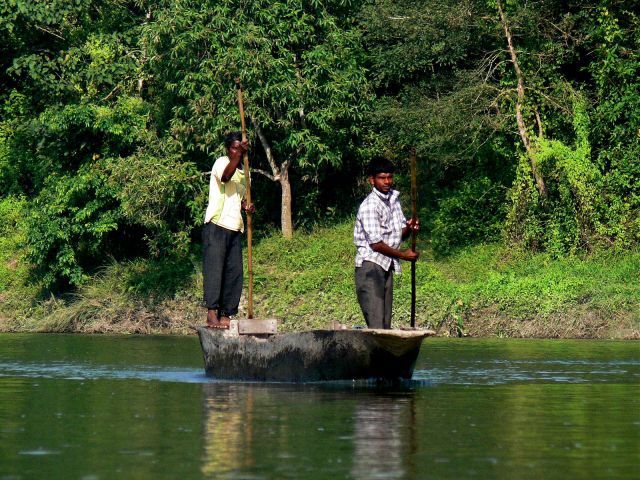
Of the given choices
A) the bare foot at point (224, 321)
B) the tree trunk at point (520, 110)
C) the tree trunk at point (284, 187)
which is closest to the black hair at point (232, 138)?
the bare foot at point (224, 321)

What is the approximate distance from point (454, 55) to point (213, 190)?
17.3 meters

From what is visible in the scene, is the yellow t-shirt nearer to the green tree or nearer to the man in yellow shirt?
the man in yellow shirt

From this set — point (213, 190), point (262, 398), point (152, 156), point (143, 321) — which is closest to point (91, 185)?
point (152, 156)

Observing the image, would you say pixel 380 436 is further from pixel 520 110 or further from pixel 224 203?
pixel 520 110

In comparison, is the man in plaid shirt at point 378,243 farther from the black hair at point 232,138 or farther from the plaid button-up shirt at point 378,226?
the black hair at point 232,138

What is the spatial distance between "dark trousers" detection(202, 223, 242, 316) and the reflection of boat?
43 cm

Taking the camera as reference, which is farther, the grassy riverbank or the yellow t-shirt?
the grassy riverbank

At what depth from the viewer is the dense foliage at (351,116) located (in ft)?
101

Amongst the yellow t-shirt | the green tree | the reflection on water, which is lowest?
the reflection on water

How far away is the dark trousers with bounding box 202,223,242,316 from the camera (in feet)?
53.1

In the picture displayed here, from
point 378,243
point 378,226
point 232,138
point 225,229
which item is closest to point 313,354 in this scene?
point 378,243

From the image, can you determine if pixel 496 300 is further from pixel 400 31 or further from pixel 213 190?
pixel 213 190

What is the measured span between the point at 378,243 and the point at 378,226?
0.64 feet

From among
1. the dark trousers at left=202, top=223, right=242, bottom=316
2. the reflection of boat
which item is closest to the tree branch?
the dark trousers at left=202, top=223, right=242, bottom=316
